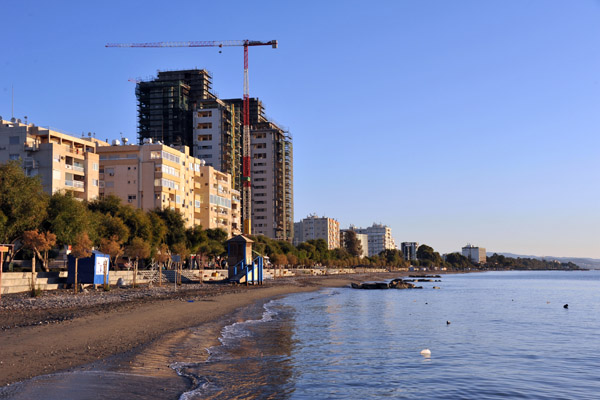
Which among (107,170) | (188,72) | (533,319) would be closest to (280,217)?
(188,72)

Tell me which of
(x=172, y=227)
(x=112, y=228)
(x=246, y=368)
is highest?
(x=172, y=227)

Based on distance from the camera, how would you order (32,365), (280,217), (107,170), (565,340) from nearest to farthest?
(32,365) → (565,340) → (107,170) → (280,217)

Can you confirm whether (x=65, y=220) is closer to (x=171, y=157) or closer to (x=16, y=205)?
(x=16, y=205)

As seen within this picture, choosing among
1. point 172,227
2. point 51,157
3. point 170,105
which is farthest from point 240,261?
point 170,105

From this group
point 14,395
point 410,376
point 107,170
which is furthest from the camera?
point 107,170

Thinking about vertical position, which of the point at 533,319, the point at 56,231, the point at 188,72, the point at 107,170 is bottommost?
the point at 533,319

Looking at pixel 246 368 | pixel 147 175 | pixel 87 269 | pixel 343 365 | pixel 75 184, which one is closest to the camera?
pixel 246 368

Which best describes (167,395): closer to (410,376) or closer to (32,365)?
(32,365)

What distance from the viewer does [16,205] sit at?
1817 inches

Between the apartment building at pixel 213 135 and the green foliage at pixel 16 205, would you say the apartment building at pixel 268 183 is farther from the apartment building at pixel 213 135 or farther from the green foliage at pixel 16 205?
the green foliage at pixel 16 205

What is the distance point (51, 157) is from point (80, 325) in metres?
66.1

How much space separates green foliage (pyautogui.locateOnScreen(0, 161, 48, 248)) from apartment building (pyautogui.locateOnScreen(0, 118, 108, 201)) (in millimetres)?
32139

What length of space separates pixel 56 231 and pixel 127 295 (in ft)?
44.3

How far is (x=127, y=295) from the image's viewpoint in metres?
42.2
